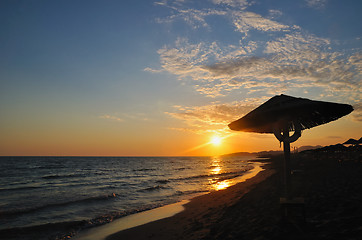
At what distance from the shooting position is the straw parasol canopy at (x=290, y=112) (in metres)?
5.17

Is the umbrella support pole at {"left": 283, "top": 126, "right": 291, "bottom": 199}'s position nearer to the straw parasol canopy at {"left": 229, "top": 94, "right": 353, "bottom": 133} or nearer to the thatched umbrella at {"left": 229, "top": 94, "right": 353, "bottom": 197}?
the thatched umbrella at {"left": 229, "top": 94, "right": 353, "bottom": 197}

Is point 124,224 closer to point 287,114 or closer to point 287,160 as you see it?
point 287,160

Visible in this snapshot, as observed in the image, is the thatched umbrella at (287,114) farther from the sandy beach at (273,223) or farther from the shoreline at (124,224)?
the shoreline at (124,224)

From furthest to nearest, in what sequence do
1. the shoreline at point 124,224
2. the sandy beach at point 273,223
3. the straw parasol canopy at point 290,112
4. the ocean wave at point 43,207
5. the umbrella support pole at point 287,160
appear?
1. the ocean wave at point 43,207
2. the shoreline at point 124,224
3. the umbrella support pole at point 287,160
4. the straw parasol canopy at point 290,112
5. the sandy beach at point 273,223

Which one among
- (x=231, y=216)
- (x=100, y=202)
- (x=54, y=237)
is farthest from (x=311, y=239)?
(x=100, y=202)

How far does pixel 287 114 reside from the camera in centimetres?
548

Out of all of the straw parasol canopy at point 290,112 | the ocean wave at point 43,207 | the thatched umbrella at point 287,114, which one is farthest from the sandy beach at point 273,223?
the ocean wave at point 43,207

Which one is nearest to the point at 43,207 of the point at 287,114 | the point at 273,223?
the point at 273,223

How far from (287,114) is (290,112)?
0.37ft

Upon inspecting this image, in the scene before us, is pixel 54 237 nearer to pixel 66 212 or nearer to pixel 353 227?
pixel 66 212

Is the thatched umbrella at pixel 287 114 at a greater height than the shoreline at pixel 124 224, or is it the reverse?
the thatched umbrella at pixel 287 114

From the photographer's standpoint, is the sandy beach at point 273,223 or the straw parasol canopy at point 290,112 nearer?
the sandy beach at point 273,223

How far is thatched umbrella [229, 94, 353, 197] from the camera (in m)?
5.20

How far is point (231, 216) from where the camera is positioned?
803 cm
